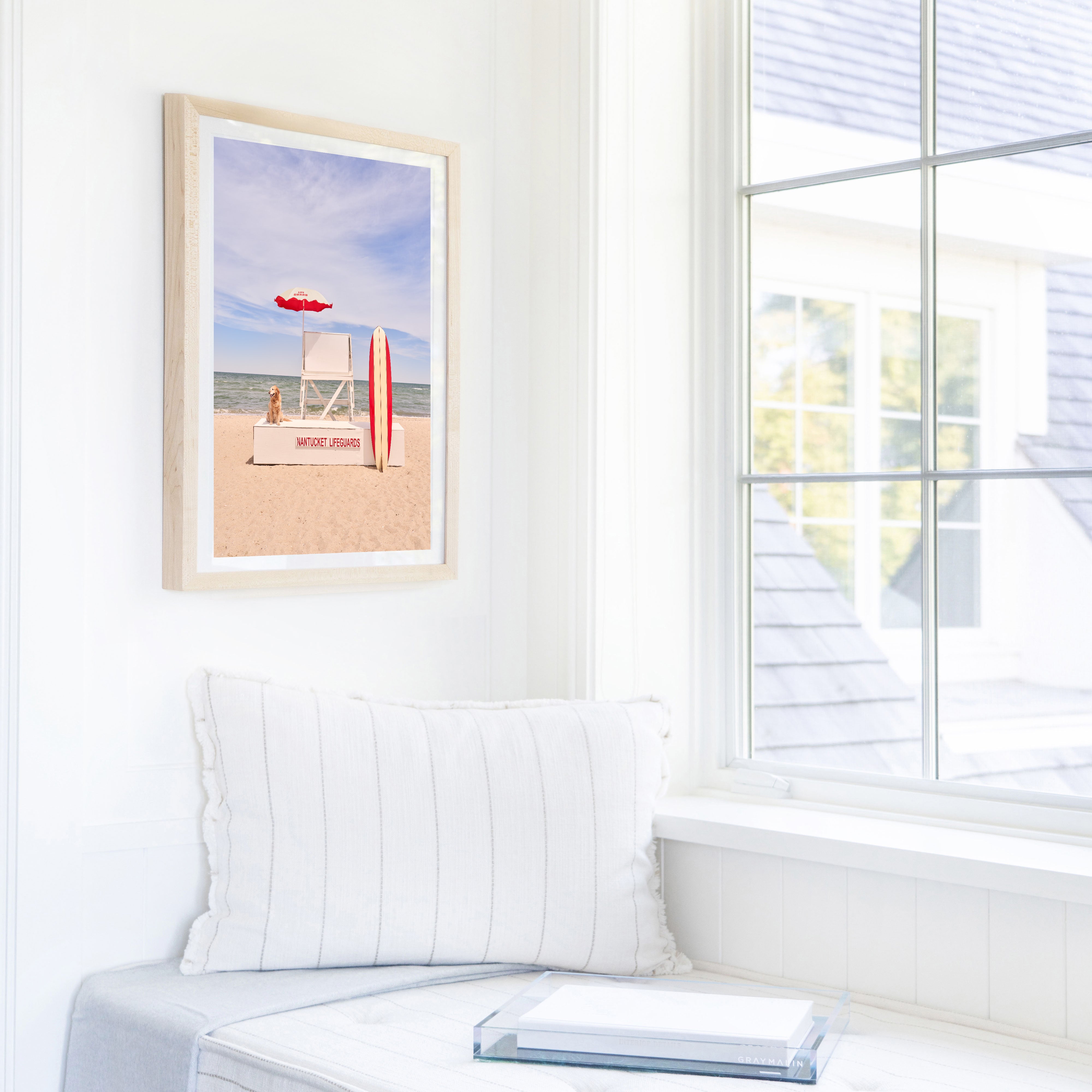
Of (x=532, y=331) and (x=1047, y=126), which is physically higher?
(x=1047, y=126)

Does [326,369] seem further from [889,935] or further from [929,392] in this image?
[889,935]

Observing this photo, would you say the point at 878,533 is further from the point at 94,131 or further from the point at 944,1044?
the point at 94,131

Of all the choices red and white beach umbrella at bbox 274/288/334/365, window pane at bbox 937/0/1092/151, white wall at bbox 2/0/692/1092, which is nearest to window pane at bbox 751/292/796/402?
white wall at bbox 2/0/692/1092

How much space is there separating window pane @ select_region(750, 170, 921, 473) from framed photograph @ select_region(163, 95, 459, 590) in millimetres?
589

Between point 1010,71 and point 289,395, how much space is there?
1.30 meters

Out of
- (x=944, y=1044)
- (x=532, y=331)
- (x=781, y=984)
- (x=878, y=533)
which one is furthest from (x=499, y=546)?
(x=944, y=1044)

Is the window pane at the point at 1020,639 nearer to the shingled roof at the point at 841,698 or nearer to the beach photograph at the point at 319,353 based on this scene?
the shingled roof at the point at 841,698

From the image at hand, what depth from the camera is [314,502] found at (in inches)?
80.2

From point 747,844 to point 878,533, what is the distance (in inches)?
23.3

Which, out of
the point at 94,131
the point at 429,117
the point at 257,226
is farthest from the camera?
the point at 429,117

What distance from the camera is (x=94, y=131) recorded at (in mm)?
1833

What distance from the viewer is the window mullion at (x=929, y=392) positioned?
2.02m

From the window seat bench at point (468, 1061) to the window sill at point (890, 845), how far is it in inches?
8.3

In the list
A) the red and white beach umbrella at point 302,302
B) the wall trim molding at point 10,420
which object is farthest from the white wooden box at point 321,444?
the wall trim molding at point 10,420
